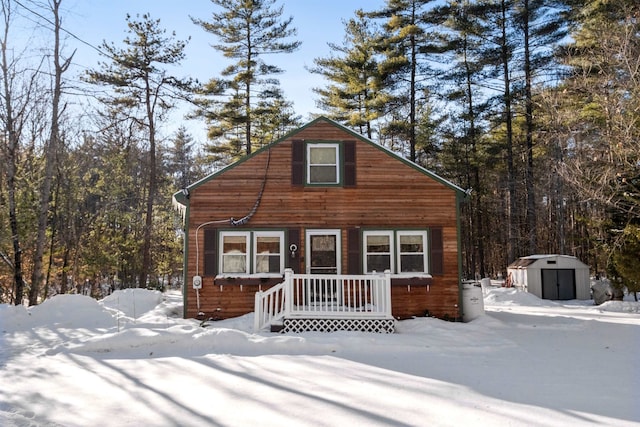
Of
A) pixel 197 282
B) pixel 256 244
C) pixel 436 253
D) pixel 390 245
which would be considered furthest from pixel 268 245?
pixel 436 253

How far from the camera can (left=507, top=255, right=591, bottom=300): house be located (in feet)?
62.9

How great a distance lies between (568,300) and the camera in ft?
62.7

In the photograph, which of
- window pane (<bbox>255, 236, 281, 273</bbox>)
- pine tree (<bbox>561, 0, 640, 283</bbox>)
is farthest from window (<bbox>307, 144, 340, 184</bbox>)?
pine tree (<bbox>561, 0, 640, 283</bbox>)

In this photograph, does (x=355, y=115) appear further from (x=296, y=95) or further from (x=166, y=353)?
(x=166, y=353)

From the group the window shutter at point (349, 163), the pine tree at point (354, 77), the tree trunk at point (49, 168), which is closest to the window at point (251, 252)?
the window shutter at point (349, 163)

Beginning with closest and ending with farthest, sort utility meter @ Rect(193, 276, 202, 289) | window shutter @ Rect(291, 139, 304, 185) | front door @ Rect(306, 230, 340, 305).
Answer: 1. utility meter @ Rect(193, 276, 202, 289)
2. front door @ Rect(306, 230, 340, 305)
3. window shutter @ Rect(291, 139, 304, 185)

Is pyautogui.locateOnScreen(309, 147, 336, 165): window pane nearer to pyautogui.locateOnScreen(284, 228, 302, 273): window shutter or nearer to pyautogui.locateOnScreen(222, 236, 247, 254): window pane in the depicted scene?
pyautogui.locateOnScreen(284, 228, 302, 273): window shutter

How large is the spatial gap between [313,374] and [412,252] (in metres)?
5.73

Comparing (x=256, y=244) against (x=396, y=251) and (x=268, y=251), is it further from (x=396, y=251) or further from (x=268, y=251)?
(x=396, y=251)

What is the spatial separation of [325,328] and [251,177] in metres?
4.16

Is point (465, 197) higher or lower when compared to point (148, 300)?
higher

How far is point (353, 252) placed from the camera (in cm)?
1098

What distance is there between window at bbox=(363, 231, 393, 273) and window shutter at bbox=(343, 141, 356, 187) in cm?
133

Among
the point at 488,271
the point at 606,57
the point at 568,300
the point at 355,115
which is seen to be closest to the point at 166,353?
the point at 606,57
